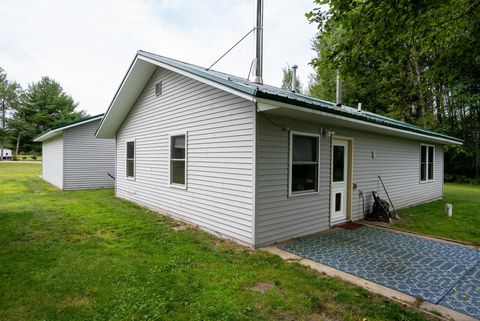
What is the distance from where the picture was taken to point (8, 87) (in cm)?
3625

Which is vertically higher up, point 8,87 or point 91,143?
point 8,87

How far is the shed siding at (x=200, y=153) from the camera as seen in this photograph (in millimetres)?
4668

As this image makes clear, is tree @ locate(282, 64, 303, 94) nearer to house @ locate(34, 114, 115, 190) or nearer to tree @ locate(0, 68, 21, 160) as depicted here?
house @ locate(34, 114, 115, 190)

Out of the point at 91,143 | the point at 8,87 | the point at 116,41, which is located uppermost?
the point at 8,87

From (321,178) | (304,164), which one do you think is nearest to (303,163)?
(304,164)

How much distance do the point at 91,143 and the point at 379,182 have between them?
39.9 feet

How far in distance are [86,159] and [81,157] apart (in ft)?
0.76

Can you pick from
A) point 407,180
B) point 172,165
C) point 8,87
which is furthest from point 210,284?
point 8,87

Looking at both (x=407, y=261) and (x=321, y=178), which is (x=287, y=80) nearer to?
(x=321, y=178)

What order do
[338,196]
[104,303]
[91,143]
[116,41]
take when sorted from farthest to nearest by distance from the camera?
1. [116,41]
2. [91,143]
3. [338,196]
4. [104,303]

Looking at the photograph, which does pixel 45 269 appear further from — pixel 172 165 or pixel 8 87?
pixel 8 87

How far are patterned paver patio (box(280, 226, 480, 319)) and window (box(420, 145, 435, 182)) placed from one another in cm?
568

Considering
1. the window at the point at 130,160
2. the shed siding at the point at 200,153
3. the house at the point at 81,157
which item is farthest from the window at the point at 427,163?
the house at the point at 81,157

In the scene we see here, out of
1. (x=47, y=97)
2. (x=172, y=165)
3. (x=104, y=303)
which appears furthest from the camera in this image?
(x=47, y=97)
